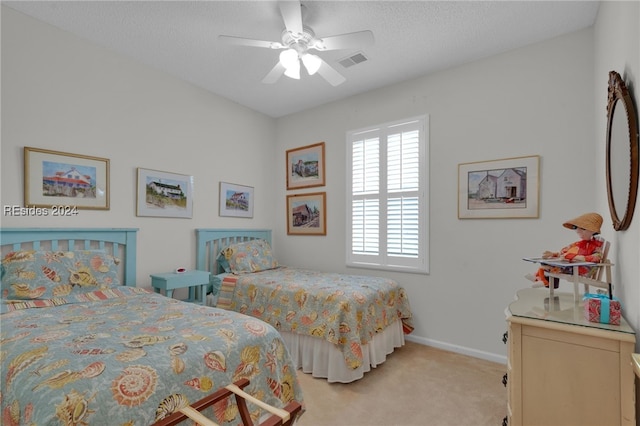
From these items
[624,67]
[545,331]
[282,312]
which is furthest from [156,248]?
[624,67]

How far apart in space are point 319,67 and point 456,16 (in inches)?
42.8

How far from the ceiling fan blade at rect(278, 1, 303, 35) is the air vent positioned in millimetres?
837

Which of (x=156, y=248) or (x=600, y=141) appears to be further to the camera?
(x=156, y=248)


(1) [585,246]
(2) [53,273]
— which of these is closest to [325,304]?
(1) [585,246]

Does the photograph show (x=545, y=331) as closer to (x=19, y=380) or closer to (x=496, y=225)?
(x=496, y=225)

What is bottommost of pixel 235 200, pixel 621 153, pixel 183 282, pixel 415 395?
pixel 415 395

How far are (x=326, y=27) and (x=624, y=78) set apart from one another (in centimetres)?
191

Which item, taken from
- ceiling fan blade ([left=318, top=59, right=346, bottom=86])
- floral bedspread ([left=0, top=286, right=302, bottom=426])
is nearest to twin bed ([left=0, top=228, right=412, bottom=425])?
floral bedspread ([left=0, top=286, right=302, bottom=426])

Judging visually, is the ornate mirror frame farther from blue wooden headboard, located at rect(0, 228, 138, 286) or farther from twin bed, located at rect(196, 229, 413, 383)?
blue wooden headboard, located at rect(0, 228, 138, 286)

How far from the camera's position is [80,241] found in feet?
8.85

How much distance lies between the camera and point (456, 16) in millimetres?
2438

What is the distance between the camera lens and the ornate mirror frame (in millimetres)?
1354

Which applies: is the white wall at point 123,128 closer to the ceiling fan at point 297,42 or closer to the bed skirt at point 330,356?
the ceiling fan at point 297,42

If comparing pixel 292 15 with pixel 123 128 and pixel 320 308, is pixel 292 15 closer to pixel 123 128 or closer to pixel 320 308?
pixel 123 128
